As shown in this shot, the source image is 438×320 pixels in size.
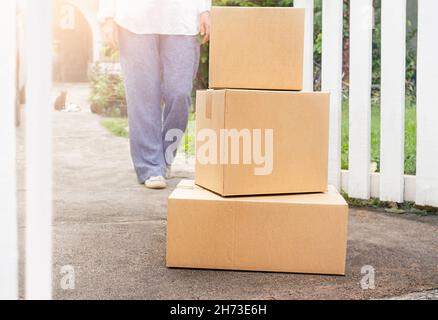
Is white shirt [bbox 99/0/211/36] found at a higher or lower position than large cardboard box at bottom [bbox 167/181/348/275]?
higher

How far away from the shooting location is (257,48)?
1774 millimetres

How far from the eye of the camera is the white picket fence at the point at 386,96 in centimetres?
239

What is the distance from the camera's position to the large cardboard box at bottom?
1.64m

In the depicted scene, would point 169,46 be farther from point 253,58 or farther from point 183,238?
point 183,238

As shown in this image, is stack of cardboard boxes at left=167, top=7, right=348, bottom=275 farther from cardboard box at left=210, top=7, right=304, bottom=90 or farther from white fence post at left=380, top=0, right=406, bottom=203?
white fence post at left=380, top=0, right=406, bottom=203

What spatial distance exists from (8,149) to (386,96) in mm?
1823

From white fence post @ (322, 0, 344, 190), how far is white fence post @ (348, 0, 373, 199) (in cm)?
6

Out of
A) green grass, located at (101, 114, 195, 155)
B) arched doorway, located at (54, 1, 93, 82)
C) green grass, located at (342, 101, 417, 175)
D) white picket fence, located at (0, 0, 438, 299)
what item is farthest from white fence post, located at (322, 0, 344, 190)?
arched doorway, located at (54, 1, 93, 82)

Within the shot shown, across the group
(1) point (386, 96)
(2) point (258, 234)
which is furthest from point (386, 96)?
(2) point (258, 234)

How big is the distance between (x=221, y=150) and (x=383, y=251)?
0.58m

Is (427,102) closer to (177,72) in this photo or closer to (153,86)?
(177,72)

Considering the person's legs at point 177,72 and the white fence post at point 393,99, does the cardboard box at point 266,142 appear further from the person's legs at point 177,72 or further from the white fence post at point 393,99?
the person's legs at point 177,72

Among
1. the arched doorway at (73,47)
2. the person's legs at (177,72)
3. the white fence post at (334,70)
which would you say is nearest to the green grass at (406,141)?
the white fence post at (334,70)

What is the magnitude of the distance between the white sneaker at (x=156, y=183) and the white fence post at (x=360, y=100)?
0.82 meters
